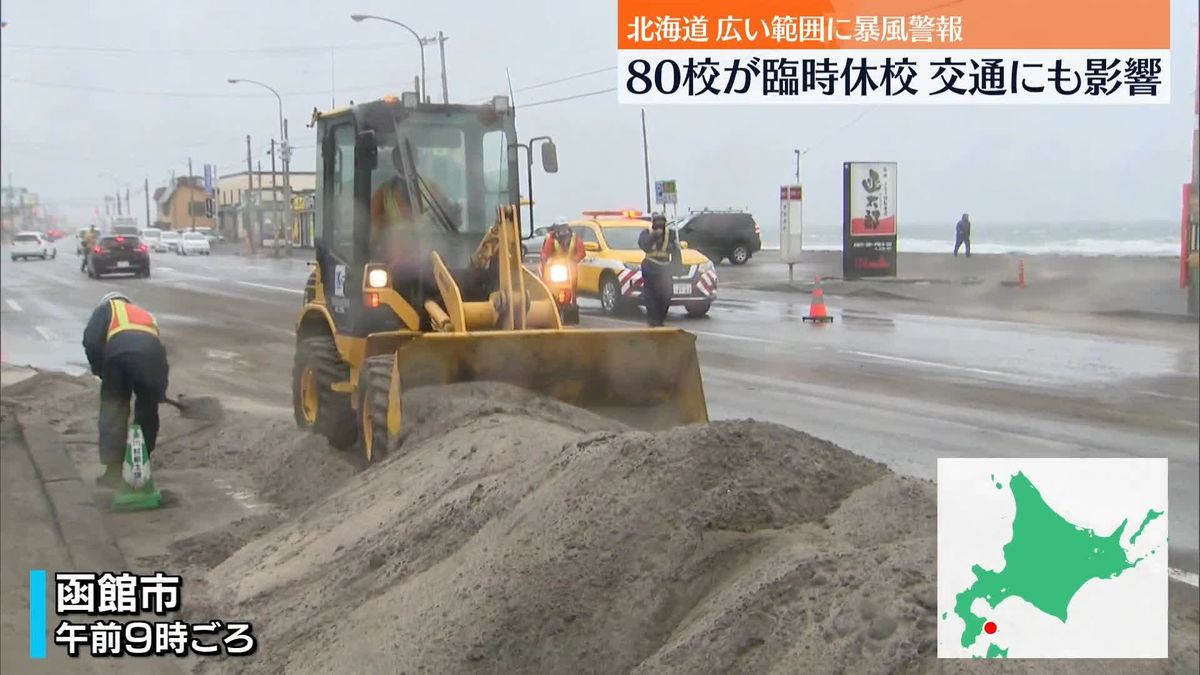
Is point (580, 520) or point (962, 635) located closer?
point (962, 635)

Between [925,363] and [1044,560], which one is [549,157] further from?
[925,363]

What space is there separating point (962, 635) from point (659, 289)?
3560mm

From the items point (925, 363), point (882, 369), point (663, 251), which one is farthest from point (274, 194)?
point (925, 363)

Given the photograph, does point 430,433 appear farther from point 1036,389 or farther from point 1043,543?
point 1036,389

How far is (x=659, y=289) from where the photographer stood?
634cm

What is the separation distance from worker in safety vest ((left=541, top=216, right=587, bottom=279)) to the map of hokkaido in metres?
2.92

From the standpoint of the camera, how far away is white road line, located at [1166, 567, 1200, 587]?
490 cm

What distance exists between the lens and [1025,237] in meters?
Answer: 4.29

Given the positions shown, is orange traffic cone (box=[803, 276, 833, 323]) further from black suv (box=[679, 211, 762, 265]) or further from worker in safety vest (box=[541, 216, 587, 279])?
black suv (box=[679, 211, 762, 265])

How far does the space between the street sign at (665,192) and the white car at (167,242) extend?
5.62m

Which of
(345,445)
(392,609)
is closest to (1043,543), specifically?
(392,609)

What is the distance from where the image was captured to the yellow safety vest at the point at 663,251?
16.5 ft

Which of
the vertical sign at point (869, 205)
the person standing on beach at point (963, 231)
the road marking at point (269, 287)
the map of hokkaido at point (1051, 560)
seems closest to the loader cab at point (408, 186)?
the vertical sign at point (869, 205)

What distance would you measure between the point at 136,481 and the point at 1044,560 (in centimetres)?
491
